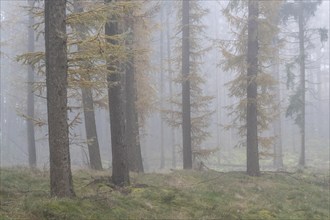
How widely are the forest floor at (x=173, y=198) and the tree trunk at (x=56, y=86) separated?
0.88m

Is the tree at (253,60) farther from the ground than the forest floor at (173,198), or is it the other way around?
the tree at (253,60)

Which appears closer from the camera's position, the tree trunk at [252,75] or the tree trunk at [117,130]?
the tree trunk at [117,130]

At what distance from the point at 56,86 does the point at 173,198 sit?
4907mm

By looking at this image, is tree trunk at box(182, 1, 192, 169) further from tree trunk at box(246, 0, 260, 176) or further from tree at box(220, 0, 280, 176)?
tree trunk at box(246, 0, 260, 176)

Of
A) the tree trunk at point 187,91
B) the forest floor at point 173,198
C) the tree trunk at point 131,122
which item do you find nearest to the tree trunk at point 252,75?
the forest floor at point 173,198

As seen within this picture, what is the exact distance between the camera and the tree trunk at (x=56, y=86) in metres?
8.23

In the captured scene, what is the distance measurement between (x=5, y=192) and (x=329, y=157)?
3530 centimetres

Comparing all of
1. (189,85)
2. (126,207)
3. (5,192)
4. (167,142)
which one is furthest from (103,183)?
(167,142)

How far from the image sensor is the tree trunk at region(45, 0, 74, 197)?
8234mm

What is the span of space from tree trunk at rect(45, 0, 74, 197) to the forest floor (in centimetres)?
88

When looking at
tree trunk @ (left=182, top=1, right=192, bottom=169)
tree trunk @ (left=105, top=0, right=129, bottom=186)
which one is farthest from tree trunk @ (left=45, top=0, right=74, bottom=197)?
tree trunk @ (left=182, top=1, right=192, bottom=169)

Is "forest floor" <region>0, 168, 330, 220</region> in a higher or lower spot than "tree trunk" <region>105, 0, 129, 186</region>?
lower

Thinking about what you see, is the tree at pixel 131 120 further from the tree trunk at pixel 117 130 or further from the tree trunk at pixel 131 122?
the tree trunk at pixel 117 130

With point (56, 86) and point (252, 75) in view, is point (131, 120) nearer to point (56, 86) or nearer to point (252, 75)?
point (252, 75)
